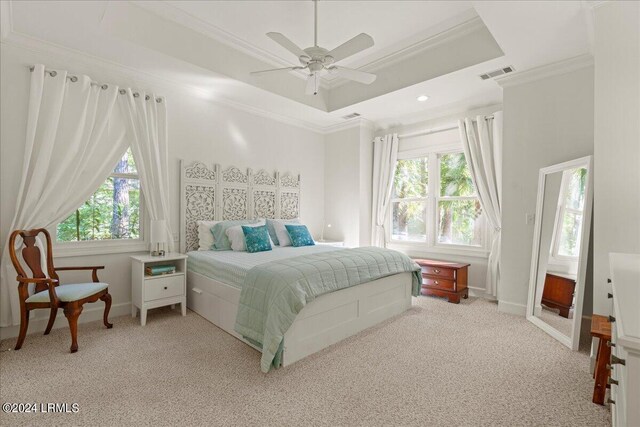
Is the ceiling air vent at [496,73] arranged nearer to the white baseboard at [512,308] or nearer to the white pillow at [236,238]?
the white baseboard at [512,308]

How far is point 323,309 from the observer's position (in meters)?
2.64

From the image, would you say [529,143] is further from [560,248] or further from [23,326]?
[23,326]

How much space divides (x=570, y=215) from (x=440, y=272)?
5.42 ft

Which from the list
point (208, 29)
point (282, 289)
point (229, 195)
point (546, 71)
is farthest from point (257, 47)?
point (546, 71)

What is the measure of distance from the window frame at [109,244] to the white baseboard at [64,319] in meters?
0.59

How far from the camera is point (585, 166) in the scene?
279cm

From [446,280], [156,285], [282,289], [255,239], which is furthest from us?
[446,280]

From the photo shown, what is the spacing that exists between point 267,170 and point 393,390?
12.0 feet

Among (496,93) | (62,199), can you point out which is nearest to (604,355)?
(496,93)

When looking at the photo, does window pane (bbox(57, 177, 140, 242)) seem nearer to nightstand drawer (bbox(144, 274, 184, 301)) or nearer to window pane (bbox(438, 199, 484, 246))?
nightstand drawer (bbox(144, 274, 184, 301))

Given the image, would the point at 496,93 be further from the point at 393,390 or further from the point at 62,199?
the point at 62,199

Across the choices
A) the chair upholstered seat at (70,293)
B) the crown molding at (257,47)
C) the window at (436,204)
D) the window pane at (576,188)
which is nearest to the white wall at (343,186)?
the window at (436,204)

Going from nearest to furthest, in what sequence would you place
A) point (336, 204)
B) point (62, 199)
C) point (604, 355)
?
point (604, 355), point (62, 199), point (336, 204)

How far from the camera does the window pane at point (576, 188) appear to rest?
2799 millimetres
